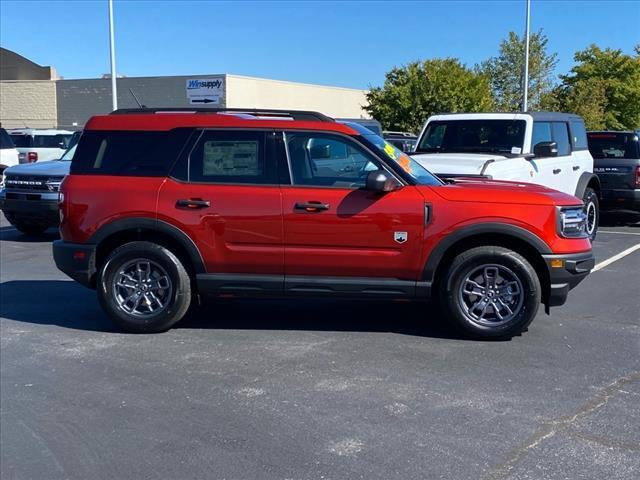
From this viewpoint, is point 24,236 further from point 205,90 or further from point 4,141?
point 205,90

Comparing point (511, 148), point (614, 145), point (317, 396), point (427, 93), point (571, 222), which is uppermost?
point (427, 93)

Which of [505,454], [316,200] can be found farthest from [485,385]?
[316,200]

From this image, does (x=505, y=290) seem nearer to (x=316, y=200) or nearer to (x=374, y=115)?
(x=316, y=200)

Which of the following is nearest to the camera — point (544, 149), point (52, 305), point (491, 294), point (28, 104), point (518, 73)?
point (491, 294)

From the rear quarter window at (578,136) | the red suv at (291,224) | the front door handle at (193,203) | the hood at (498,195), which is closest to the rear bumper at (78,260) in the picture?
the red suv at (291,224)

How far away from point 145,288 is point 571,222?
3.74 m

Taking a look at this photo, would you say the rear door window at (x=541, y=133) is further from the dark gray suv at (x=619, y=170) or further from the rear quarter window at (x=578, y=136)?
the dark gray suv at (x=619, y=170)

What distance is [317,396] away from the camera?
4.80 m

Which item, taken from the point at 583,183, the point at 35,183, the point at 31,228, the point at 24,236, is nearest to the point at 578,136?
the point at 583,183

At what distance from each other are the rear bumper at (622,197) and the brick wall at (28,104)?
40.5 metres

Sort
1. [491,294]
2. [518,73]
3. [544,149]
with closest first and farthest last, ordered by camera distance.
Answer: [491,294] → [544,149] → [518,73]

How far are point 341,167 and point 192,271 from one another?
1611 millimetres

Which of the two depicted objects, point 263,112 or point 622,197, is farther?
point 622,197

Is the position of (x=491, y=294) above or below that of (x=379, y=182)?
below
